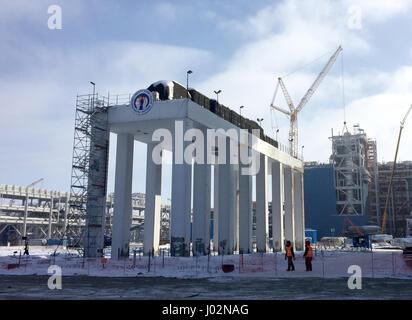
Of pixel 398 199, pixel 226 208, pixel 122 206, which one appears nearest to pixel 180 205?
pixel 122 206

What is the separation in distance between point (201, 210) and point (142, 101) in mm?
12280

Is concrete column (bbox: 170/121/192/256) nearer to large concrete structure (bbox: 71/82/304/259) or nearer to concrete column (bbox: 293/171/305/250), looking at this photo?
large concrete structure (bbox: 71/82/304/259)

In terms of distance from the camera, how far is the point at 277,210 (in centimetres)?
6081

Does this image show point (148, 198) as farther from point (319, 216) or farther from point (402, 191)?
point (402, 191)

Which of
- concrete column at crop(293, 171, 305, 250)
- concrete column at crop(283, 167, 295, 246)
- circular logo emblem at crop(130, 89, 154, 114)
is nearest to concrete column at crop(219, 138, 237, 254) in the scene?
circular logo emblem at crop(130, 89, 154, 114)

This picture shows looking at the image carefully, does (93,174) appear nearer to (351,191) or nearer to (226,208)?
(226,208)

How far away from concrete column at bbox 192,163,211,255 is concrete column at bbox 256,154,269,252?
15.0m

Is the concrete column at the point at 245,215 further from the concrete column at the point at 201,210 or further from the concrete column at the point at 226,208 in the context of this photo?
the concrete column at the point at 201,210

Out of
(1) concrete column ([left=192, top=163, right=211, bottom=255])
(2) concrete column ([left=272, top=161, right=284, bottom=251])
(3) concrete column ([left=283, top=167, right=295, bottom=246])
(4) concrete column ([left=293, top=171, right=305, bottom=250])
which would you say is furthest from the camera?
(4) concrete column ([left=293, top=171, right=305, bottom=250])

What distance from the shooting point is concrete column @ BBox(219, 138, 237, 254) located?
46.2 metres

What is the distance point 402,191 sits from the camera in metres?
123

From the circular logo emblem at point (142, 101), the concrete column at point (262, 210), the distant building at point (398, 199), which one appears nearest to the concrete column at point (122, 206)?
the circular logo emblem at point (142, 101)
